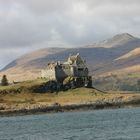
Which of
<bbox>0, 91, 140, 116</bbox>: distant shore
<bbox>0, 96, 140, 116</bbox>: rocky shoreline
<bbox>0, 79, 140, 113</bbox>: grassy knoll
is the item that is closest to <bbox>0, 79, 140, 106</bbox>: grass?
<bbox>0, 79, 140, 113</bbox>: grassy knoll

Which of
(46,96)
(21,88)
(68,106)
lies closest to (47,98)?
(46,96)

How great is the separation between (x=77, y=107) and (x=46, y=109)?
35.6 feet

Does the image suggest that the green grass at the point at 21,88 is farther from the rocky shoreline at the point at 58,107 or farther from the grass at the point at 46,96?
the rocky shoreline at the point at 58,107

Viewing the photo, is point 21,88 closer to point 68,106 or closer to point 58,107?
point 58,107

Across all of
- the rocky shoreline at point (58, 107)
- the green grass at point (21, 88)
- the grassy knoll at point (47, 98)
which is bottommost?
the rocky shoreline at point (58, 107)

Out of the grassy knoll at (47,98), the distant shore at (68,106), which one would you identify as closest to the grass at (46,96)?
the grassy knoll at (47,98)

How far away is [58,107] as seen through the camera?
172 m

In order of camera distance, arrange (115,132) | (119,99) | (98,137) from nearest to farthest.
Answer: (98,137)
(115,132)
(119,99)

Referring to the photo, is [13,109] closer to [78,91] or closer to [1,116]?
[1,116]

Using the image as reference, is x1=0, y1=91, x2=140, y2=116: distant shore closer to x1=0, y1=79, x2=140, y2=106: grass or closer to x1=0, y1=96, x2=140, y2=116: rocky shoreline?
x1=0, y1=96, x2=140, y2=116: rocky shoreline

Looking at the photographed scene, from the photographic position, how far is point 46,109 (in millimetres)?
167875

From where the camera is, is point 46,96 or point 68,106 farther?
point 46,96

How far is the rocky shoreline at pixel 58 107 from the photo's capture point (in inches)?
6506

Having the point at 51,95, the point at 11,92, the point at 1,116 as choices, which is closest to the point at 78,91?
the point at 51,95
